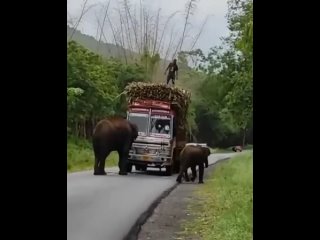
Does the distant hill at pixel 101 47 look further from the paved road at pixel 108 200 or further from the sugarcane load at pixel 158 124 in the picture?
the paved road at pixel 108 200

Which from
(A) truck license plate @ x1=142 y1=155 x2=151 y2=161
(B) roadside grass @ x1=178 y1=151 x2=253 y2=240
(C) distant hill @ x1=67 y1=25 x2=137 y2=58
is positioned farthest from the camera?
(A) truck license plate @ x1=142 y1=155 x2=151 y2=161

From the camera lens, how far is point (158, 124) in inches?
96.9

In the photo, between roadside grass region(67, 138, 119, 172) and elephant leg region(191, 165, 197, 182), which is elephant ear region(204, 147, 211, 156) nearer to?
elephant leg region(191, 165, 197, 182)

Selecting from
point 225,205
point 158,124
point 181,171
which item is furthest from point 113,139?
point 225,205

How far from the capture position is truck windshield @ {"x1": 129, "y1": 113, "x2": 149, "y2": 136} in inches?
94.7

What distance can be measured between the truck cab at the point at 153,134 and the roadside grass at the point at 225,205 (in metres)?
0.20

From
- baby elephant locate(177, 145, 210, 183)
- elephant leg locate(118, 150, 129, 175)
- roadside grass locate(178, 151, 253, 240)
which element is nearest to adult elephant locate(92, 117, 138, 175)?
elephant leg locate(118, 150, 129, 175)

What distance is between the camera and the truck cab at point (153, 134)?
241 cm

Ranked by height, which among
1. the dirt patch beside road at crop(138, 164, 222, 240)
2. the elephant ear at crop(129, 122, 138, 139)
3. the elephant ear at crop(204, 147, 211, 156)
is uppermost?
the elephant ear at crop(129, 122, 138, 139)

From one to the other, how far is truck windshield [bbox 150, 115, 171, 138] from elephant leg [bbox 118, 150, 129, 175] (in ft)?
0.46

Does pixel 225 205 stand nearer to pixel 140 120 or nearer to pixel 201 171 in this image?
pixel 201 171
